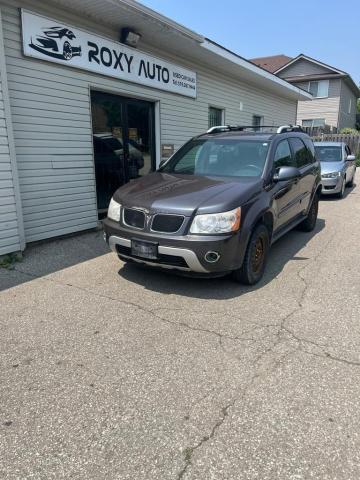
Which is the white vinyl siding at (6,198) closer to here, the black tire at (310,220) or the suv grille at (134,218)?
the suv grille at (134,218)

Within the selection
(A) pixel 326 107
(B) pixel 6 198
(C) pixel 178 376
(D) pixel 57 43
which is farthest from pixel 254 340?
(A) pixel 326 107

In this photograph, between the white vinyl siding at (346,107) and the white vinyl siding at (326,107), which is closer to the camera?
the white vinyl siding at (326,107)

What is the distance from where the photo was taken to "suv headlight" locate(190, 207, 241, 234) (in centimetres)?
394

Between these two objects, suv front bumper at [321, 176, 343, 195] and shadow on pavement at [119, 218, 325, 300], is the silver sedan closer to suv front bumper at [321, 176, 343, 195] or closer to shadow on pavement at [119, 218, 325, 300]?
suv front bumper at [321, 176, 343, 195]

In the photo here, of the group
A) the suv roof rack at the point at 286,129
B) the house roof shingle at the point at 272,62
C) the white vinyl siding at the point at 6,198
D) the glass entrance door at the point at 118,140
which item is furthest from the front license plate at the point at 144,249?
the house roof shingle at the point at 272,62

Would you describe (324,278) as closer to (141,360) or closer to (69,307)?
(141,360)

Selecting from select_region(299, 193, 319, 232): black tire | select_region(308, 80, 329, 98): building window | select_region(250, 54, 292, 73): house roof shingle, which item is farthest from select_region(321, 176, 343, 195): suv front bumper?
select_region(250, 54, 292, 73): house roof shingle

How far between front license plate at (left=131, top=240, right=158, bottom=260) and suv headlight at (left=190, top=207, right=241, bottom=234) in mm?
460

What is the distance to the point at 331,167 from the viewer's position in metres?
10.9

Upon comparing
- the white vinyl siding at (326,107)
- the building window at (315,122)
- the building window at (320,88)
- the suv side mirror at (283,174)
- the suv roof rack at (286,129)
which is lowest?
the suv side mirror at (283,174)

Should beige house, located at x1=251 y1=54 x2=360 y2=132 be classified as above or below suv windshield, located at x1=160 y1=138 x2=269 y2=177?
above

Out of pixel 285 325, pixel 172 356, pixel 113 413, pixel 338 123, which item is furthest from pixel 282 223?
pixel 338 123

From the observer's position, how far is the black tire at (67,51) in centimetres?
630

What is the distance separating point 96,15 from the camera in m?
6.66
